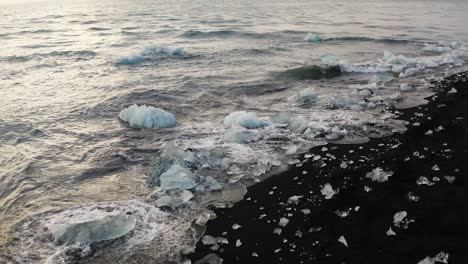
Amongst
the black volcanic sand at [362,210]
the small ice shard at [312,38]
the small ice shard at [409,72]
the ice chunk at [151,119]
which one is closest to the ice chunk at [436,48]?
the small ice shard at [409,72]

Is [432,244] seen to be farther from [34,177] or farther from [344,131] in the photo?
[34,177]

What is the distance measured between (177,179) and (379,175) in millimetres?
2718

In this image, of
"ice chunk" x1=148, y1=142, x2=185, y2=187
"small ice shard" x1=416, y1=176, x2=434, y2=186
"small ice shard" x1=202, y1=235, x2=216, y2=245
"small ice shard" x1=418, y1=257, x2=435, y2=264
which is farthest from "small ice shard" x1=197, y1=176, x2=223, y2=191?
"small ice shard" x1=418, y1=257, x2=435, y2=264

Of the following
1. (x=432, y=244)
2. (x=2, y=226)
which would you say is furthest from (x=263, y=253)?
(x=2, y=226)

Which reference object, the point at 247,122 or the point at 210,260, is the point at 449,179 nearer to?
the point at 210,260

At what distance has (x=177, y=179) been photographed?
531 cm

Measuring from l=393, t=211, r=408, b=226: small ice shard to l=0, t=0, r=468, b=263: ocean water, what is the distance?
196 centimetres

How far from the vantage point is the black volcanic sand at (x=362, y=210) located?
147 inches

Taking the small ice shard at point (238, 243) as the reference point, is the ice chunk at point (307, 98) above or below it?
below

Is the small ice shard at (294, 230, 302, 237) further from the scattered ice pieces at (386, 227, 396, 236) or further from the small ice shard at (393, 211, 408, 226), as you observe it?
the small ice shard at (393, 211, 408, 226)

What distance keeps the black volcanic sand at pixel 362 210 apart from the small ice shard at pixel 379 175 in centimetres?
8

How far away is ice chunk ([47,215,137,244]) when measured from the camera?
425cm

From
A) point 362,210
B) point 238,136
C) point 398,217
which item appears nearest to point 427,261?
point 398,217

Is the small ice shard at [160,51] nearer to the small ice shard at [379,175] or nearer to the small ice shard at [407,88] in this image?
the small ice shard at [407,88]
